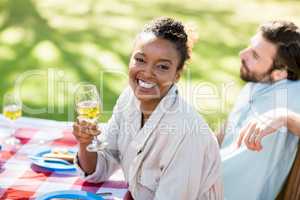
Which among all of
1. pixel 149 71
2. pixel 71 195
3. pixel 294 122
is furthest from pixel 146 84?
pixel 294 122

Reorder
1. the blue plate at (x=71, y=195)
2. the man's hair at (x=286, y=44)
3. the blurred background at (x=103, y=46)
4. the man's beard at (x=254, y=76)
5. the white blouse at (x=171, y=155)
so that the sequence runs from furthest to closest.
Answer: the blurred background at (x=103, y=46) → the man's beard at (x=254, y=76) → the man's hair at (x=286, y=44) → the blue plate at (x=71, y=195) → the white blouse at (x=171, y=155)

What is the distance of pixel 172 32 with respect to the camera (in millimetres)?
2635

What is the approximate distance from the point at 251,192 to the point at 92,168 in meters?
0.90

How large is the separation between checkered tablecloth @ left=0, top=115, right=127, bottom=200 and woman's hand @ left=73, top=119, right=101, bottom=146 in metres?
0.30

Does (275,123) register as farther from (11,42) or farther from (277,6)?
(277,6)

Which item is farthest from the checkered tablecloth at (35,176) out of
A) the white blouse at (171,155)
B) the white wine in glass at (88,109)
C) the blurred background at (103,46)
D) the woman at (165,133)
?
the blurred background at (103,46)

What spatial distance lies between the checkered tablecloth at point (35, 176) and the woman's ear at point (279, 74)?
1.06m

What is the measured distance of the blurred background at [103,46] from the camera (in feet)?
20.5

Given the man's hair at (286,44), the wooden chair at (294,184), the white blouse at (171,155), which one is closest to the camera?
the white blouse at (171,155)

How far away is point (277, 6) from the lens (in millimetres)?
9352

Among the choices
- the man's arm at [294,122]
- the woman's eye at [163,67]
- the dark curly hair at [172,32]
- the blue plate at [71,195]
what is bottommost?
the blue plate at [71,195]

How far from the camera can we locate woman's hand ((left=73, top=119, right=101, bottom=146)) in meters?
2.80

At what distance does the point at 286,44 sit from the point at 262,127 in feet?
1.94

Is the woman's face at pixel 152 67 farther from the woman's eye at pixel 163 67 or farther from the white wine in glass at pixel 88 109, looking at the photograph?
the white wine in glass at pixel 88 109
